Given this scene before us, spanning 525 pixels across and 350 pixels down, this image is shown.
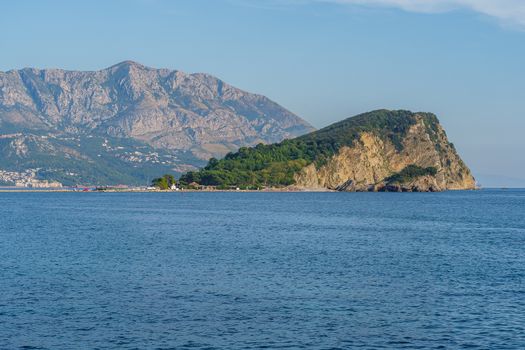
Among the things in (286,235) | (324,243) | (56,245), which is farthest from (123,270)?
(286,235)

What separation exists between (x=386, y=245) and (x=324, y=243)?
8461mm

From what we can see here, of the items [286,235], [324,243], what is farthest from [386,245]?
[286,235]

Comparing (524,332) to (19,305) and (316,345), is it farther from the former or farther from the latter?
(19,305)

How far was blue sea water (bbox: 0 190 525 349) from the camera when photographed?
148ft

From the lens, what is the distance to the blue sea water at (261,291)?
45188mm

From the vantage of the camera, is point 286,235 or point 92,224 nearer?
point 286,235

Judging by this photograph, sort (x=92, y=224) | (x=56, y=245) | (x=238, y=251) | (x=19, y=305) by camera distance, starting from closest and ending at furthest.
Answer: (x=19, y=305) → (x=238, y=251) → (x=56, y=245) → (x=92, y=224)

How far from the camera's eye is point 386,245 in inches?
3873

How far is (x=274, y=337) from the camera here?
45062mm

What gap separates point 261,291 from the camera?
196 feet

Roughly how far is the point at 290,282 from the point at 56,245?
43834 mm

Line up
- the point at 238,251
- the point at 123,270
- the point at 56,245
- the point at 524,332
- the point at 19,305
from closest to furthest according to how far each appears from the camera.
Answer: the point at 524,332
the point at 19,305
the point at 123,270
the point at 238,251
the point at 56,245

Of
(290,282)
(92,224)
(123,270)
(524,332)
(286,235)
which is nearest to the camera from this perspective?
(524,332)

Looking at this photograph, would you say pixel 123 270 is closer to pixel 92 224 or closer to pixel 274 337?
pixel 274 337
